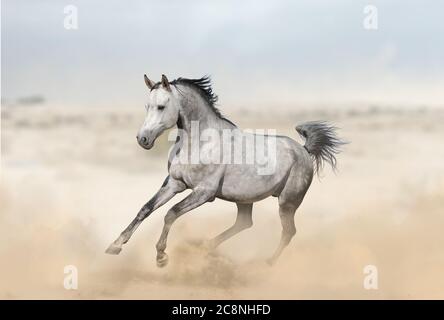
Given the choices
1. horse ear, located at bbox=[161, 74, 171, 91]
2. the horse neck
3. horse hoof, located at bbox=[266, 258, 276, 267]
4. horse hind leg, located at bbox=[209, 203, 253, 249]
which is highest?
horse ear, located at bbox=[161, 74, 171, 91]

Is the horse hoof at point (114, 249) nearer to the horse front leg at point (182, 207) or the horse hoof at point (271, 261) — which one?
the horse front leg at point (182, 207)

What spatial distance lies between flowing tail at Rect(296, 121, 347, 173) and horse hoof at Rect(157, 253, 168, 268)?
7.16ft

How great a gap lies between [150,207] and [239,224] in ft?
4.02

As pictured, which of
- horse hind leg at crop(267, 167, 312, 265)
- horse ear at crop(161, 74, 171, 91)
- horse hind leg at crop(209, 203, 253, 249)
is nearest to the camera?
horse ear at crop(161, 74, 171, 91)

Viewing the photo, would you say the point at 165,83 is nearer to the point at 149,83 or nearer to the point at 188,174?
the point at 149,83

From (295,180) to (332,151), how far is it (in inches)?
27.6

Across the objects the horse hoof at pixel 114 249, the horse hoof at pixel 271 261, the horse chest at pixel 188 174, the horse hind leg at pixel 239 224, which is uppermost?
the horse chest at pixel 188 174

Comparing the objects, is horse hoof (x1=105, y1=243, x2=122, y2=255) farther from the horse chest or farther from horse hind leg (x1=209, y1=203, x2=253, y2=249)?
horse hind leg (x1=209, y1=203, x2=253, y2=249)

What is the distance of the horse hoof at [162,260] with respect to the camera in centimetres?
1159

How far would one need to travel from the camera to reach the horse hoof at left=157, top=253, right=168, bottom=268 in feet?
38.0

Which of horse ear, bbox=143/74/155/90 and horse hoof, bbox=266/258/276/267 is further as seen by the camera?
horse hoof, bbox=266/258/276/267

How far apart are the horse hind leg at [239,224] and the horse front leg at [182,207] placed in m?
0.82

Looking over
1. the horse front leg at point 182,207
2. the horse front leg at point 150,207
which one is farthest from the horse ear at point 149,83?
the horse front leg at point 182,207

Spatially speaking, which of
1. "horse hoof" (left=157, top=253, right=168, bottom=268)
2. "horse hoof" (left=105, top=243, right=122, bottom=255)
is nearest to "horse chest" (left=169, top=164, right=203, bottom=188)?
"horse hoof" (left=157, top=253, right=168, bottom=268)
